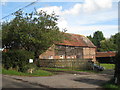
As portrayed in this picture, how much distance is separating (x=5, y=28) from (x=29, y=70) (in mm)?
6839

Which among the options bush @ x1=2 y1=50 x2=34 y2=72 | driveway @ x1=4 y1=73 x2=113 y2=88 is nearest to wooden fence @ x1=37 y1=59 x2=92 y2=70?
bush @ x1=2 y1=50 x2=34 y2=72

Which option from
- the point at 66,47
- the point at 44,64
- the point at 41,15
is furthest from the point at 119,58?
the point at 66,47

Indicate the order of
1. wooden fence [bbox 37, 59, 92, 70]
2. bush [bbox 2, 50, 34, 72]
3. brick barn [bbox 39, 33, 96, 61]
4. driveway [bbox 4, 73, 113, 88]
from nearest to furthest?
driveway [bbox 4, 73, 113, 88] → bush [bbox 2, 50, 34, 72] → wooden fence [bbox 37, 59, 92, 70] → brick barn [bbox 39, 33, 96, 61]

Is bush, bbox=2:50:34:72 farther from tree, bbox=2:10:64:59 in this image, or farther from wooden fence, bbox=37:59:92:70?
wooden fence, bbox=37:59:92:70

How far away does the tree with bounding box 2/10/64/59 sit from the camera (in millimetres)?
20234

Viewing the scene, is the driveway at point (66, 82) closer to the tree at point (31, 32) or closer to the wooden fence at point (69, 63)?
the tree at point (31, 32)

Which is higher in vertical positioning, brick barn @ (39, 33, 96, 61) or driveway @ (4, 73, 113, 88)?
brick barn @ (39, 33, 96, 61)

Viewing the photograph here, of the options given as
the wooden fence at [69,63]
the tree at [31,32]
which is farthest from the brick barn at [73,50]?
the tree at [31,32]

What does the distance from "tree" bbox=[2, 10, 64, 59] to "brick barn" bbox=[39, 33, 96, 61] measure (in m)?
15.5

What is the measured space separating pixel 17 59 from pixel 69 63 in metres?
10.3

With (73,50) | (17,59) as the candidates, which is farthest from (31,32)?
(73,50)

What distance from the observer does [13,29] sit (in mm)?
21172

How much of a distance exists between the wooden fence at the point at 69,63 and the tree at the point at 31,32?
17.3ft

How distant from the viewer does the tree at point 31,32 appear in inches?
797
